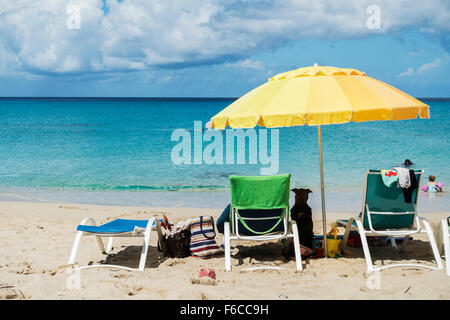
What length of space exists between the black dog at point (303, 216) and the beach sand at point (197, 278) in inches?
10.2

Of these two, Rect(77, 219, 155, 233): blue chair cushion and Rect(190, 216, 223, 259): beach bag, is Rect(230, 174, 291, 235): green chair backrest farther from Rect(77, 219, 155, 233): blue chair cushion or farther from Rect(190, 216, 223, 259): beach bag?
Rect(77, 219, 155, 233): blue chair cushion

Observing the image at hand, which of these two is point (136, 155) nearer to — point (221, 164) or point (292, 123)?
point (221, 164)

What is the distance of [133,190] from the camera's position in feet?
42.1

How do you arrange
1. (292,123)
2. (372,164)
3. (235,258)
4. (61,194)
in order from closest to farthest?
(292,123) → (235,258) → (61,194) → (372,164)

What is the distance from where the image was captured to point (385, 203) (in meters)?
4.70

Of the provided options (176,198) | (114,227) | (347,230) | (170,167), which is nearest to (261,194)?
(347,230)

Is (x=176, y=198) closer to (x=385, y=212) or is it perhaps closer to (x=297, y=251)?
(x=297, y=251)

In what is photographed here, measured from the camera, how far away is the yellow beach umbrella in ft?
13.5

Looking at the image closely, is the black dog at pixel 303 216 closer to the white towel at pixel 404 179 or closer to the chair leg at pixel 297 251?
the chair leg at pixel 297 251

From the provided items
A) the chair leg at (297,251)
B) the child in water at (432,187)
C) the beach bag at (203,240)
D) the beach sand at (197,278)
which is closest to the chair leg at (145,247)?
the beach sand at (197,278)

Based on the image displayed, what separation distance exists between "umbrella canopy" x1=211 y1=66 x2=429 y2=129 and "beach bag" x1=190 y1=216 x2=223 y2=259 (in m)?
1.25

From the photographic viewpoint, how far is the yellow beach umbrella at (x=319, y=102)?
411 centimetres
